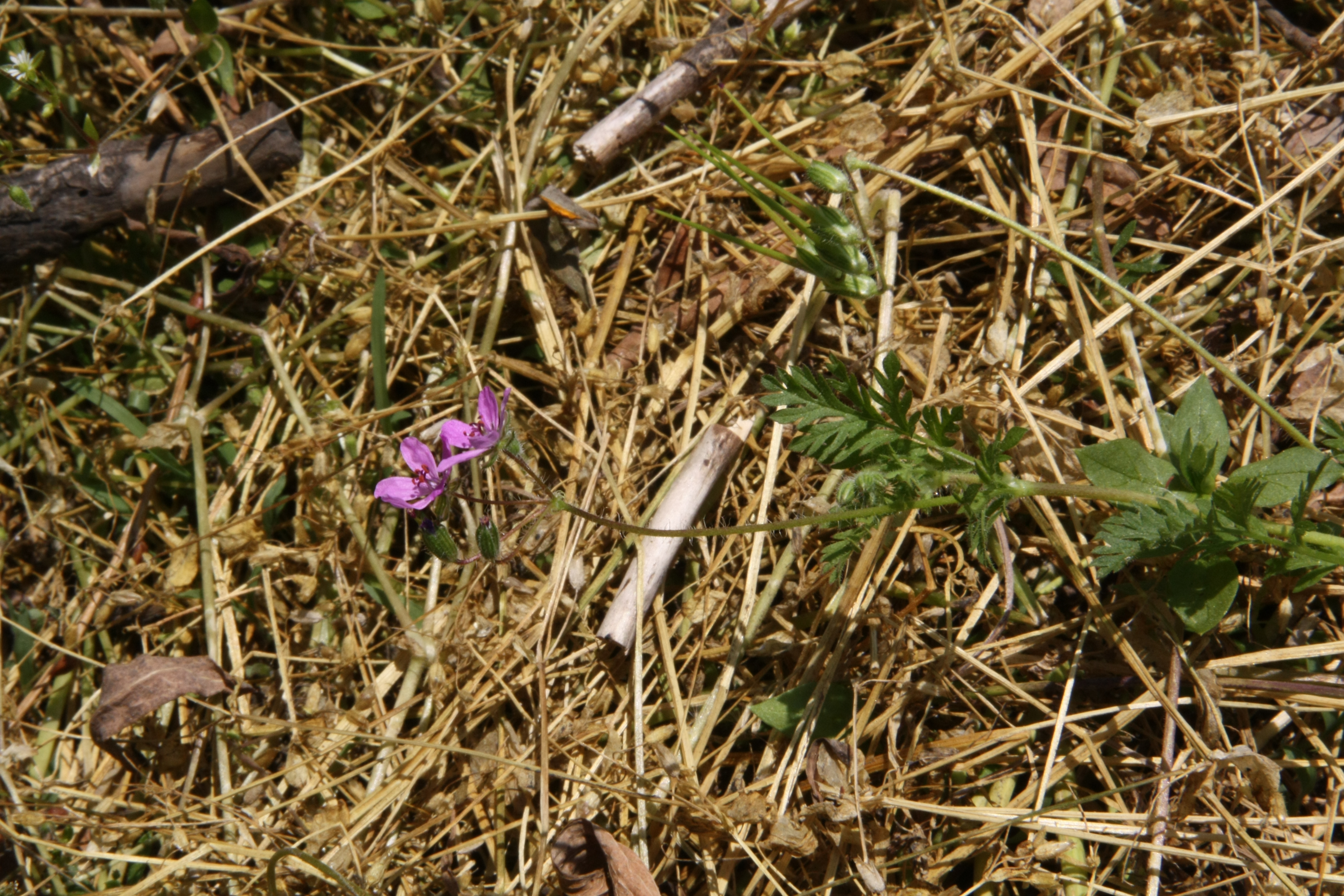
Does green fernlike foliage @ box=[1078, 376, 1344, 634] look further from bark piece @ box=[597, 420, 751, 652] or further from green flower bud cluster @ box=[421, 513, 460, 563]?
green flower bud cluster @ box=[421, 513, 460, 563]

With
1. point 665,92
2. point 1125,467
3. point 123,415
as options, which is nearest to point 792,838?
point 1125,467

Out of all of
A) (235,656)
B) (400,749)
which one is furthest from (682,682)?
(235,656)

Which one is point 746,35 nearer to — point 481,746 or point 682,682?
point 682,682

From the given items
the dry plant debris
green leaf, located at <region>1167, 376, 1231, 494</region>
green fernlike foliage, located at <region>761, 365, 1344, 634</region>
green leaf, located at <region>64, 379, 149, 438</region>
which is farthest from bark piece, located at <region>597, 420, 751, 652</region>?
green leaf, located at <region>64, 379, 149, 438</region>

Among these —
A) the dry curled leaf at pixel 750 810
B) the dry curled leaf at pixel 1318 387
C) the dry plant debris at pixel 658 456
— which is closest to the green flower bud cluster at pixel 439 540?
Result: the dry plant debris at pixel 658 456

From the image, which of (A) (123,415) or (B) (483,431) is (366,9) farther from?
(B) (483,431)

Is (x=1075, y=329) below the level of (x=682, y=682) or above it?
above
